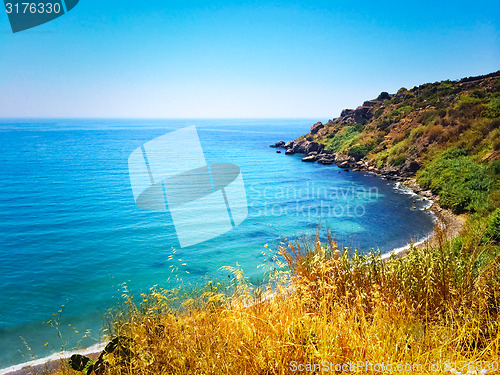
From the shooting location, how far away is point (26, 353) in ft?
30.5

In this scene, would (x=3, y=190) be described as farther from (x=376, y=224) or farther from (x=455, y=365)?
(x=455, y=365)

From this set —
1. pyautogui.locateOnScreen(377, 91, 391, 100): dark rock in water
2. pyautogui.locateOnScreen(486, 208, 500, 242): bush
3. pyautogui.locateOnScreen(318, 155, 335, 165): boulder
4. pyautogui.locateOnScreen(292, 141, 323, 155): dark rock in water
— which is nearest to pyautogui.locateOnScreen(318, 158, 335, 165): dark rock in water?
pyautogui.locateOnScreen(318, 155, 335, 165): boulder

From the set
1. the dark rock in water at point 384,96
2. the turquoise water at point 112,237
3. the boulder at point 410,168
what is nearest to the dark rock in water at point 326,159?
the turquoise water at point 112,237

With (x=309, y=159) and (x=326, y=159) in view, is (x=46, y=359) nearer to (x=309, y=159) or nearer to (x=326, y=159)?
(x=309, y=159)

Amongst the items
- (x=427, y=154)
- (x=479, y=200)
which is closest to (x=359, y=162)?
(x=427, y=154)

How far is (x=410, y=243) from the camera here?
5824 millimetres

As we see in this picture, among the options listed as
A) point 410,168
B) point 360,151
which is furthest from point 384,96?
A: point 410,168

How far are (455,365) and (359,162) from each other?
44.7m

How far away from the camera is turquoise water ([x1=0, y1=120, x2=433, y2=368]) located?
455 inches

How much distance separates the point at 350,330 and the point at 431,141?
38.8 meters

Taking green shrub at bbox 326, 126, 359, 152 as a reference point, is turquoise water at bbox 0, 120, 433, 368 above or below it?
below
